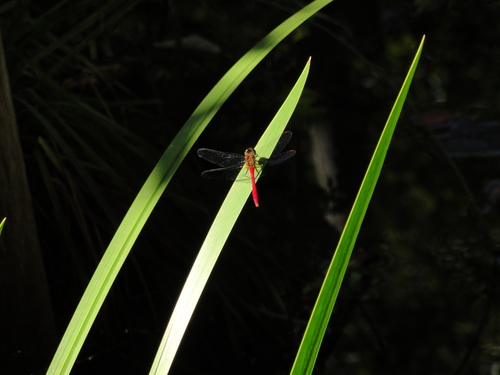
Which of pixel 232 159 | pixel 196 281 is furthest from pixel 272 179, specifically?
pixel 196 281

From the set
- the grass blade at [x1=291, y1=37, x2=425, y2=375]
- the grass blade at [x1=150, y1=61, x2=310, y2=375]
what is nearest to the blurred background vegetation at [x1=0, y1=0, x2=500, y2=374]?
the grass blade at [x1=150, y1=61, x2=310, y2=375]

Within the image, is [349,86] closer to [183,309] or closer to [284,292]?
[284,292]

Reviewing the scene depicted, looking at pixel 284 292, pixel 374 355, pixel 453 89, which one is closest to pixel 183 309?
pixel 284 292

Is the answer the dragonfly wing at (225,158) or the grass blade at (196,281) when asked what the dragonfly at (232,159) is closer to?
the dragonfly wing at (225,158)

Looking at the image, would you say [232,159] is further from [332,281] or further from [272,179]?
[332,281]

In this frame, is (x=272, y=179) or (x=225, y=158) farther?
(x=272, y=179)

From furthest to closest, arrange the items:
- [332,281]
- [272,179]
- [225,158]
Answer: [272,179], [225,158], [332,281]

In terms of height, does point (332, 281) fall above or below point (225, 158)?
below

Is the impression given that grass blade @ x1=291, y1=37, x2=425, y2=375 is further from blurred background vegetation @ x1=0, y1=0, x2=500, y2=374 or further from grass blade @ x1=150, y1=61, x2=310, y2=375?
blurred background vegetation @ x1=0, y1=0, x2=500, y2=374
